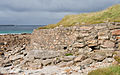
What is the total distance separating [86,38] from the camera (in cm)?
1412

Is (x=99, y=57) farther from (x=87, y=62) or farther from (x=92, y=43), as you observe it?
(x=92, y=43)

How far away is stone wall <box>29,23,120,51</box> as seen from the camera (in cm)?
1320

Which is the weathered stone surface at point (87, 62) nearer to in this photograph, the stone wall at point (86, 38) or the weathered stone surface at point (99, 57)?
the weathered stone surface at point (99, 57)

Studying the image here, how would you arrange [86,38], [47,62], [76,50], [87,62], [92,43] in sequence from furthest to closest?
[76,50] < [86,38] < [92,43] < [47,62] < [87,62]

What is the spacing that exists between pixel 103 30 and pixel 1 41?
25455 millimetres

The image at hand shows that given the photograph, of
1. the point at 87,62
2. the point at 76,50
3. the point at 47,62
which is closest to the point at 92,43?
the point at 76,50

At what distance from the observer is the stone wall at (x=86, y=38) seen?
13.2 meters

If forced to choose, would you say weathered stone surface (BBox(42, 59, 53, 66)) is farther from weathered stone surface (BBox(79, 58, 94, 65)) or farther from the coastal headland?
weathered stone surface (BBox(79, 58, 94, 65))

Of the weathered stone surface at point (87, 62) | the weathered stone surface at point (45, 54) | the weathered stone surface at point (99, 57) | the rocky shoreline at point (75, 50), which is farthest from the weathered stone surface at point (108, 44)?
the weathered stone surface at point (45, 54)

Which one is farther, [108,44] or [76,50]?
[76,50]

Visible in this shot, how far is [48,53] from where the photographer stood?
14867 millimetres

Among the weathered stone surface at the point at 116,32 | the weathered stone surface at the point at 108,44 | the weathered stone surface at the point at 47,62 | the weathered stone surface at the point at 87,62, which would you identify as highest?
the weathered stone surface at the point at 116,32

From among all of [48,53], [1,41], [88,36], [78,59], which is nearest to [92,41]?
[88,36]

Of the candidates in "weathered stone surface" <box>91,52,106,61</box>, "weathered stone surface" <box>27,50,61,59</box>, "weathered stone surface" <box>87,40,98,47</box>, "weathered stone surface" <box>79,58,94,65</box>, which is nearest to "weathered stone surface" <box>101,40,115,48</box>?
"weathered stone surface" <box>87,40,98,47</box>
